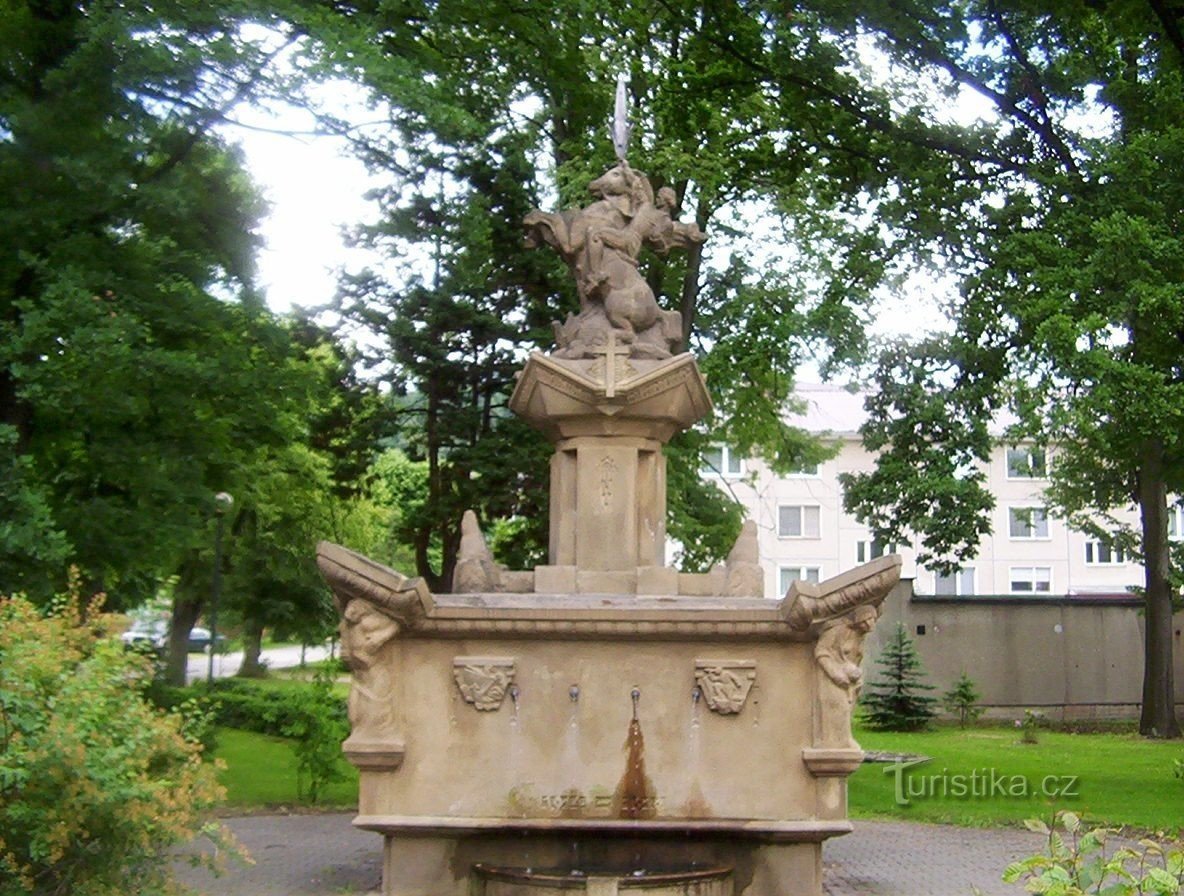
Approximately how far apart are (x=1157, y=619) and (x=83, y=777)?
2442cm

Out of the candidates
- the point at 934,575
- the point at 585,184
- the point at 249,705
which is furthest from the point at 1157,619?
the point at 934,575

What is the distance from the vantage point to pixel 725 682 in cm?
963

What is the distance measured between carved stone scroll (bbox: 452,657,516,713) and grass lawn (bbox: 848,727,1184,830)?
582cm

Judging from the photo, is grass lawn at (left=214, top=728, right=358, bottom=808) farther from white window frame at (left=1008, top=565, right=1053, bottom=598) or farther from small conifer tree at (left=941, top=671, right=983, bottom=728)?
white window frame at (left=1008, top=565, right=1053, bottom=598)

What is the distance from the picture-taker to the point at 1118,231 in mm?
16188

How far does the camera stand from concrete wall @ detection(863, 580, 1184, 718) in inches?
1319

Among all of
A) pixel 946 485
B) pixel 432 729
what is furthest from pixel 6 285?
pixel 946 485

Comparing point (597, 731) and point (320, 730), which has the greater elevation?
point (597, 731)

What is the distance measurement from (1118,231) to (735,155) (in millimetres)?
7015

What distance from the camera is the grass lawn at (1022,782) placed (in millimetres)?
15961

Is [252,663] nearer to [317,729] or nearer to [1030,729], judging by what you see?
[1030,729]

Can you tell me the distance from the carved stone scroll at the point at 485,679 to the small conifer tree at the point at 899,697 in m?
20.0

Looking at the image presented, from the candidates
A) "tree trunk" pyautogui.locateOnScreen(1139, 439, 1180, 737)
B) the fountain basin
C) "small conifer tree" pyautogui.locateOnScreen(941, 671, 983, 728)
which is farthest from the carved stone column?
"small conifer tree" pyautogui.locateOnScreen(941, 671, 983, 728)

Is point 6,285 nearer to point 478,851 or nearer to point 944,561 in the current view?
point 478,851
